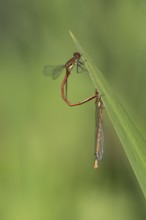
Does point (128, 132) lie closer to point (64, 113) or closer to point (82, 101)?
point (82, 101)

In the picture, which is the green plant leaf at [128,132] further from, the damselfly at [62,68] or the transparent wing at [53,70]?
the transparent wing at [53,70]

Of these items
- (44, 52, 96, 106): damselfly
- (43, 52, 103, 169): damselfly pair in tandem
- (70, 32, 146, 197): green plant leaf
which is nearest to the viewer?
(70, 32, 146, 197): green plant leaf

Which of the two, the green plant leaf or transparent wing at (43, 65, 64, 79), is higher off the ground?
transparent wing at (43, 65, 64, 79)

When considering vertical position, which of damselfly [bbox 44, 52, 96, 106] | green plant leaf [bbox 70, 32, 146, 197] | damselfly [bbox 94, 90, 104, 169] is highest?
damselfly [bbox 44, 52, 96, 106]

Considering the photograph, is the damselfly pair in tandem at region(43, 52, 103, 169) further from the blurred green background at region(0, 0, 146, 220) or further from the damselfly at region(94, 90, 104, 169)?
the blurred green background at region(0, 0, 146, 220)

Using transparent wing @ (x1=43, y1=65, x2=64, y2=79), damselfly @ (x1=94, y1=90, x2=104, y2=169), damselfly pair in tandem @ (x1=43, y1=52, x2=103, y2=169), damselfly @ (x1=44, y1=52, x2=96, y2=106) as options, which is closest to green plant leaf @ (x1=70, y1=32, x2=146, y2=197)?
damselfly pair in tandem @ (x1=43, y1=52, x2=103, y2=169)

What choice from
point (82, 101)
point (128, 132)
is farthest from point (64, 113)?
point (128, 132)

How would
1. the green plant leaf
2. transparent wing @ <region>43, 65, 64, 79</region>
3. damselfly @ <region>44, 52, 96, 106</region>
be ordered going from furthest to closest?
1. transparent wing @ <region>43, 65, 64, 79</region>
2. damselfly @ <region>44, 52, 96, 106</region>
3. the green plant leaf
